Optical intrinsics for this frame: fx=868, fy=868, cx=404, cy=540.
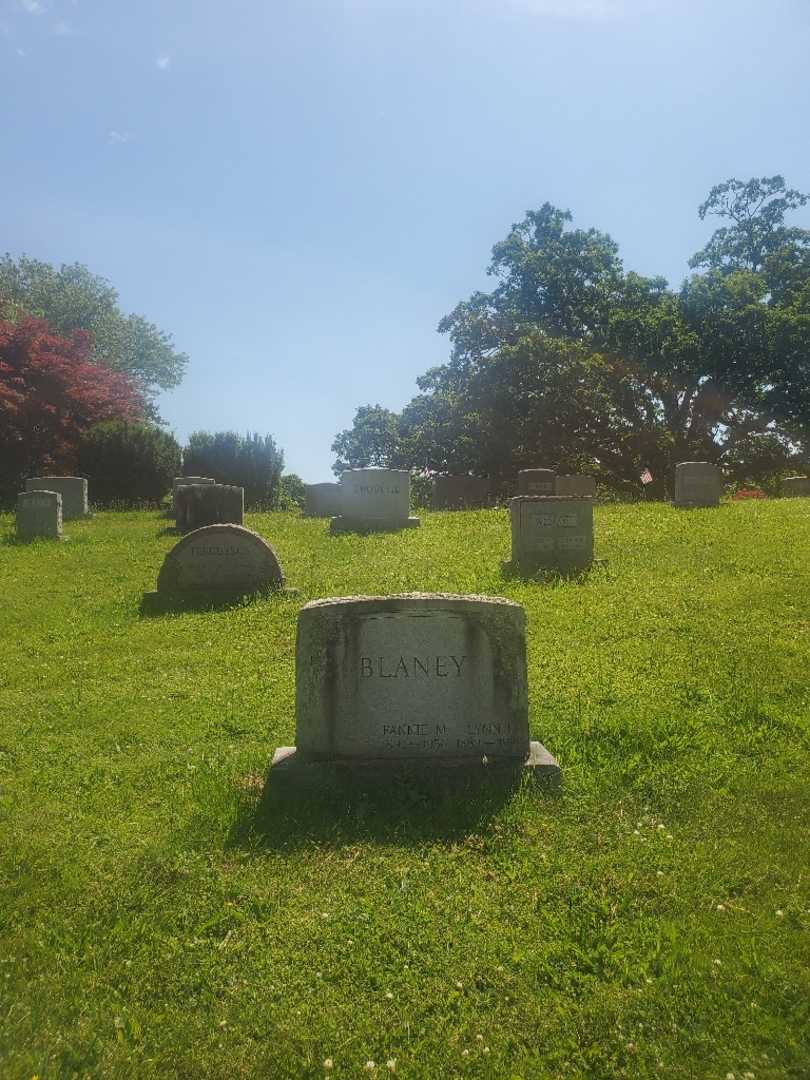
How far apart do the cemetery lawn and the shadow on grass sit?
2cm

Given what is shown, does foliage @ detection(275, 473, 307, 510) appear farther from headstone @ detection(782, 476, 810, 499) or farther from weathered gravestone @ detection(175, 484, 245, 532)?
headstone @ detection(782, 476, 810, 499)

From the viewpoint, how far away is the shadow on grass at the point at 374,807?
186 inches

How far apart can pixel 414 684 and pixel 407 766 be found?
0.50m

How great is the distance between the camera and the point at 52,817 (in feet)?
16.7

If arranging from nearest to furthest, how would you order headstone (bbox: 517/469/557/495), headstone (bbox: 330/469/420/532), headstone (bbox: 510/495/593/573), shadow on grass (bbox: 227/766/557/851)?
shadow on grass (bbox: 227/766/557/851) < headstone (bbox: 510/495/593/573) < headstone (bbox: 330/469/420/532) < headstone (bbox: 517/469/557/495)

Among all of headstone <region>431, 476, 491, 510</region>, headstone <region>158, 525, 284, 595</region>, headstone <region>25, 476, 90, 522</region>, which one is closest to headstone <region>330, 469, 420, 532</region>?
headstone <region>158, 525, 284, 595</region>

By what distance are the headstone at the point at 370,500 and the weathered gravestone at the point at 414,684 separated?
39.8 feet

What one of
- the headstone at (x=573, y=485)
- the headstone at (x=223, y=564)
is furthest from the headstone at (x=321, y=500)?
the headstone at (x=223, y=564)

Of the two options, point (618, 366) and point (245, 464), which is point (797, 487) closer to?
point (618, 366)

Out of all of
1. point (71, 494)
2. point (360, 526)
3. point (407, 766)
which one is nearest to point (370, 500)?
point (360, 526)

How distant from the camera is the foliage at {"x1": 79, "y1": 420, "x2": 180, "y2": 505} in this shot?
94.9ft

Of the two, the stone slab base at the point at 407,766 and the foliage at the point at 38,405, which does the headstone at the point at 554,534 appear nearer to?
the stone slab base at the point at 407,766

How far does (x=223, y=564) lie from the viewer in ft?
37.6

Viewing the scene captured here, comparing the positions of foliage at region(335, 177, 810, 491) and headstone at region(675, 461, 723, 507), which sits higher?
foliage at region(335, 177, 810, 491)
